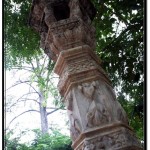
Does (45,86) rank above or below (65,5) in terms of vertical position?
above

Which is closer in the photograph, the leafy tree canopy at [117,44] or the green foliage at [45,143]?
the leafy tree canopy at [117,44]

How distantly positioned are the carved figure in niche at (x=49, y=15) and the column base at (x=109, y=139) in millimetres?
972

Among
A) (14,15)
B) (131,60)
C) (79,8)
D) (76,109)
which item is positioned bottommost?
(76,109)

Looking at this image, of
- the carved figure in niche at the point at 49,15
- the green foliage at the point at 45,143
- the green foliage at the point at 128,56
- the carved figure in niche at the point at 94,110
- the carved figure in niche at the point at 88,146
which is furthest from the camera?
the green foliage at the point at 45,143

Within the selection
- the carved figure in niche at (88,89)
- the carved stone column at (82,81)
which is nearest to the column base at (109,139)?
the carved stone column at (82,81)

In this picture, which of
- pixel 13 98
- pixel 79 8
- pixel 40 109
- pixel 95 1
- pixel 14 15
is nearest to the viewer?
pixel 79 8

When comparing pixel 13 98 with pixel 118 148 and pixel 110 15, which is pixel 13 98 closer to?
pixel 110 15

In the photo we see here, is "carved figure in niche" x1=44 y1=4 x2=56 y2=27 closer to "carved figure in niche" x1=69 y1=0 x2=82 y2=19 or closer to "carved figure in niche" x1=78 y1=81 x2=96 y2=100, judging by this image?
"carved figure in niche" x1=69 y1=0 x2=82 y2=19

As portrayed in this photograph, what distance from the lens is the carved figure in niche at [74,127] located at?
1.81 meters

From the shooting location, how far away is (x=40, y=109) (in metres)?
11.5

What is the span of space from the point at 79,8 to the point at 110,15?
235 centimetres

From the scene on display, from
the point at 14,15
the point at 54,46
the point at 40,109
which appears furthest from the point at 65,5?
the point at 40,109

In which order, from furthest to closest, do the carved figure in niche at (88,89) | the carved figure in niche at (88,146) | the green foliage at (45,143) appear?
the green foliage at (45,143) → the carved figure in niche at (88,89) → the carved figure in niche at (88,146)

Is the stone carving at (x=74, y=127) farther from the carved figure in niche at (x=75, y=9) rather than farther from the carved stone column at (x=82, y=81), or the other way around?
the carved figure in niche at (x=75, y=9)
